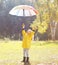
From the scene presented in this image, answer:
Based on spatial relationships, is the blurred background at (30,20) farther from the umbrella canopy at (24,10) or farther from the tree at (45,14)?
the umbrella canopy at (24,10)

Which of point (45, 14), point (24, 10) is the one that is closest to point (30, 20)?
point (45, 14)

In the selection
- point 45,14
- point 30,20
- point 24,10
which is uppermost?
point 24,10

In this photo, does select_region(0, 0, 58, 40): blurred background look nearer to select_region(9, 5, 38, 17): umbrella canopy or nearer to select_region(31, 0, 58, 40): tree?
select_region(31, 0, 58, 40): tree

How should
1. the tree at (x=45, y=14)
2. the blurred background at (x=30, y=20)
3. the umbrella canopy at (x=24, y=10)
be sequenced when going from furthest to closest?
1. the blurred background at (x=30, y=20)
2. the tree at (x=45, y=14)
3. the umbrella canopy at (x=24, y=10)

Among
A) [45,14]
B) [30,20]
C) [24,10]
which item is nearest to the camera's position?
[24,10]

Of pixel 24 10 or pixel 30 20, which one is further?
pixel 30 20

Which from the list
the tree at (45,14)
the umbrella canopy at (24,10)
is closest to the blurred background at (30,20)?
the tree at (45,14)

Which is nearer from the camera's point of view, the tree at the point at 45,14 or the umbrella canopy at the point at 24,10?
the umbrella canopy at the point at 24,10

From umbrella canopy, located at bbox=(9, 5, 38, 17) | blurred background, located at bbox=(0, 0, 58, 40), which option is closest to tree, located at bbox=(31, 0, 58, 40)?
blurred background, located at bbox=(0, 0, 58, 40)

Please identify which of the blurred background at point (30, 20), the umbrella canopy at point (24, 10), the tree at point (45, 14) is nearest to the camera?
the umbrella canopy at point (24, 10)

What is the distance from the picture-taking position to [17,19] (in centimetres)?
1870

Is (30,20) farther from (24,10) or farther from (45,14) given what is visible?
(24,10)

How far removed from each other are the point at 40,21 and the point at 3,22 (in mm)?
3549

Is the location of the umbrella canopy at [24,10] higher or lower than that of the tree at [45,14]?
higher
